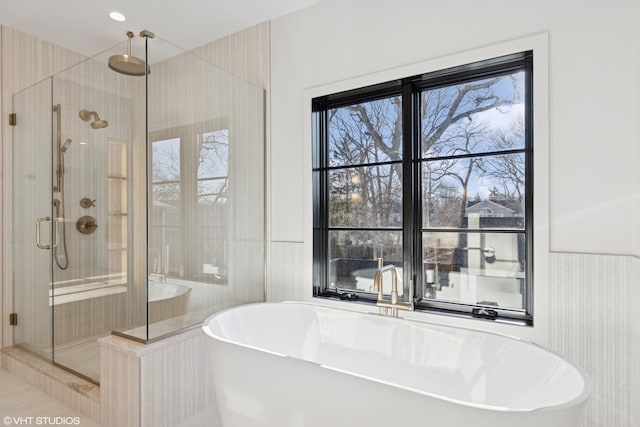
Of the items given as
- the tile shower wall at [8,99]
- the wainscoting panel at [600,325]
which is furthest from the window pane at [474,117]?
the tile shower wall at [8,99]

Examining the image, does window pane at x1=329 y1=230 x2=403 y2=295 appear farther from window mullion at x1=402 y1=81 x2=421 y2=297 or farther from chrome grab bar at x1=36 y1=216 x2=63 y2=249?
chrome grab bar at x1=36 y1=216 x2=63 y2=249

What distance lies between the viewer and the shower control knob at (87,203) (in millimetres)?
2281

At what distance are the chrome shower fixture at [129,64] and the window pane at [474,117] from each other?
165 cm

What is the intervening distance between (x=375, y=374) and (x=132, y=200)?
1693 mm

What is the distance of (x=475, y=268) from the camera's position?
6.72ft

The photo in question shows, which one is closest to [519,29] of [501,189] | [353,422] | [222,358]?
[501,189]

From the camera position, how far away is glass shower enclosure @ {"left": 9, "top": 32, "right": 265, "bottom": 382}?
6.59ft

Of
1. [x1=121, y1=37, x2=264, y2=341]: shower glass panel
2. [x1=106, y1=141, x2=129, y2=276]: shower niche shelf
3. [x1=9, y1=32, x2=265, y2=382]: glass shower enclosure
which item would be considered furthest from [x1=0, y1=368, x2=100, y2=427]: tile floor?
[x1=106, y1=141, x2=129, y2=276]: shower niche shelf

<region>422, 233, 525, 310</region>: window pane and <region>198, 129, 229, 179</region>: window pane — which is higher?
<region>198, 129, 229, 179</region>: window pane

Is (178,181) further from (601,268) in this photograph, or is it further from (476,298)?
(601,268)

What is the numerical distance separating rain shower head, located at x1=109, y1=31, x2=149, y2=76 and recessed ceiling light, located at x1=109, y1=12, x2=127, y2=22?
2.41 ft

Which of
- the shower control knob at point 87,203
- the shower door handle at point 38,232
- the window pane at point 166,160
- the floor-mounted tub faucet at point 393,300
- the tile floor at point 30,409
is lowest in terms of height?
the tile floor at point 30,409

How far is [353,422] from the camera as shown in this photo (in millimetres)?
1336

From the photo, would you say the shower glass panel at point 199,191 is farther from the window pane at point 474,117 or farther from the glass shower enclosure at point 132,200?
the window pane at point 474,117
